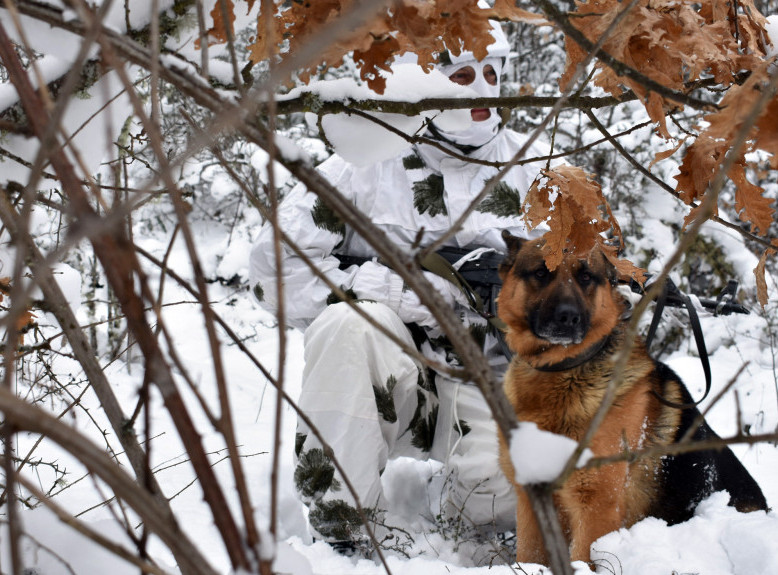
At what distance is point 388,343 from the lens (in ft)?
9.31

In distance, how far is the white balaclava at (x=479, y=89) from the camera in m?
3.30

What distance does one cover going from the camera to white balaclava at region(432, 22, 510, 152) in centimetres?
330

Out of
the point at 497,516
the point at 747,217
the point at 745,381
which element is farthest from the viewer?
the point at 745,381

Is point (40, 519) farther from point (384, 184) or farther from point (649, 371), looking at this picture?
point (384, 184)

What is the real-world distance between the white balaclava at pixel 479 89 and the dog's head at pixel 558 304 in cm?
76

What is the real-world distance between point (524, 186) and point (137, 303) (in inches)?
119

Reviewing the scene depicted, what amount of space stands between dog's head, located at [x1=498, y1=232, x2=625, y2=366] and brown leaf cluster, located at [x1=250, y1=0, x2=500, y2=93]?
A: 1609mm

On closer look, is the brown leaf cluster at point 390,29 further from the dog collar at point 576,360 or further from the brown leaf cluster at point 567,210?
the dog collar at point 576,360

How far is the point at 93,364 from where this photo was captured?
87cm

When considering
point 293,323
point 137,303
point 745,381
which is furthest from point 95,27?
point 745,381

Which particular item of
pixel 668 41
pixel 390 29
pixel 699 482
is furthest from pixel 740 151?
pixel 699 482

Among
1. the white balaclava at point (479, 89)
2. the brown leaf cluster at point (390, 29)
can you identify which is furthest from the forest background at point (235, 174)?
the white balaclava at point (479, 89)

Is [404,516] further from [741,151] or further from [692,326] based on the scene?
[741,151]

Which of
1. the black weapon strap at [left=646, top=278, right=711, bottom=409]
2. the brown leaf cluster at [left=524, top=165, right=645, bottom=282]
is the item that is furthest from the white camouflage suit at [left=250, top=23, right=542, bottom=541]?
the brown leaf cluster at [left=524, top=165, right=645, bottom=282]
